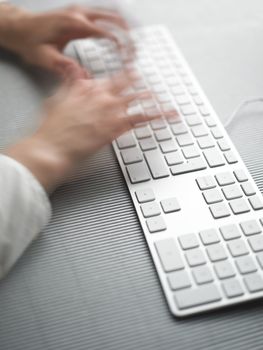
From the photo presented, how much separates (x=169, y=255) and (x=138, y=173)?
0.12m

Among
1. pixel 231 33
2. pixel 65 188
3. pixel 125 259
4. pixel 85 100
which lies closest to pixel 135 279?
pixel 125 259

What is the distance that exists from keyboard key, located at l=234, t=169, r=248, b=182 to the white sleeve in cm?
22

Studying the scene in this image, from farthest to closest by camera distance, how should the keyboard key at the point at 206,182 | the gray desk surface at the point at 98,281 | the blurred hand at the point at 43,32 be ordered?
the blurred hand at the point at 43,32 → the keyboard key at the point at 206,182 → the gray desk surface at the point at 98,281

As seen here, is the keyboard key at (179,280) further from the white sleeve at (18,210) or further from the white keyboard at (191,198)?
the white sleeve at (18,210)

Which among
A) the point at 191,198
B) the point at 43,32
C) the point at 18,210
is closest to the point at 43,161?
the point at 18,210

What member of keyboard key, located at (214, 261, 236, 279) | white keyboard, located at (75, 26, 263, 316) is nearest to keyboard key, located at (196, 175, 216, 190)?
white keyboard, located at (75, 26, 263, 316)

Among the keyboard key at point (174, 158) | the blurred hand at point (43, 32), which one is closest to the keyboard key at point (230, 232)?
the keyboard key at point (174, 158)

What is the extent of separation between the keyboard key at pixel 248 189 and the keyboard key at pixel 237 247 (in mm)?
69

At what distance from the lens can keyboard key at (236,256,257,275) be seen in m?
0.43

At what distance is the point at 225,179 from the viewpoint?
0.51 meters

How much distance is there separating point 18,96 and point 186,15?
14.6 inches

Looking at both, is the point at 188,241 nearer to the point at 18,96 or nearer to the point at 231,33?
the point at 18,96

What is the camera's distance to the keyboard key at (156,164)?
1.71ft

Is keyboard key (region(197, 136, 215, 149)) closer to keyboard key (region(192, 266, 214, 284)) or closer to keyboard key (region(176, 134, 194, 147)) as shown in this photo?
keyboard key (region(176, 134, 194, 147))
